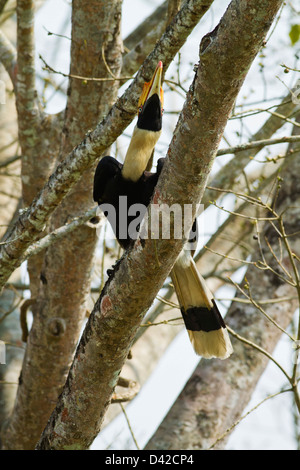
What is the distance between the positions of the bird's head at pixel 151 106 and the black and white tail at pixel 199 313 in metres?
0.74

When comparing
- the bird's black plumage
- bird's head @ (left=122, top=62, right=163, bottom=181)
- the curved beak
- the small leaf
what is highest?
the small leaf

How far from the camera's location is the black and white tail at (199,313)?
3.27 metres

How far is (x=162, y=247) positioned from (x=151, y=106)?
50.7 inches

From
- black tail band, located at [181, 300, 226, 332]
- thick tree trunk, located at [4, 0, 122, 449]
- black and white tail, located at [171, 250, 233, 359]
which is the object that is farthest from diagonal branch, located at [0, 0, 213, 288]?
black tail band, located at [181, 300, 226, 332]

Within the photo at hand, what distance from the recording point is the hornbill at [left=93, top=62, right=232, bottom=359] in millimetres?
3281

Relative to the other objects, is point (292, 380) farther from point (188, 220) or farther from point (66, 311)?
point (66, 311)

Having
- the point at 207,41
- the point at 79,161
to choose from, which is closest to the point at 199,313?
the point at 79,161

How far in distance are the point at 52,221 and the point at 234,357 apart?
1.45 m

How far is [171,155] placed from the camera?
222cm

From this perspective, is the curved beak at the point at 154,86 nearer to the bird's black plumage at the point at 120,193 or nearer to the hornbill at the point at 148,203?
the hornbill at the point at 148,203

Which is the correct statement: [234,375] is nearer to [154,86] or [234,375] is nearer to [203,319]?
[203,319]

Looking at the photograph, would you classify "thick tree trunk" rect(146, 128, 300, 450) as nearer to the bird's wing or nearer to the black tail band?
the black tail band
